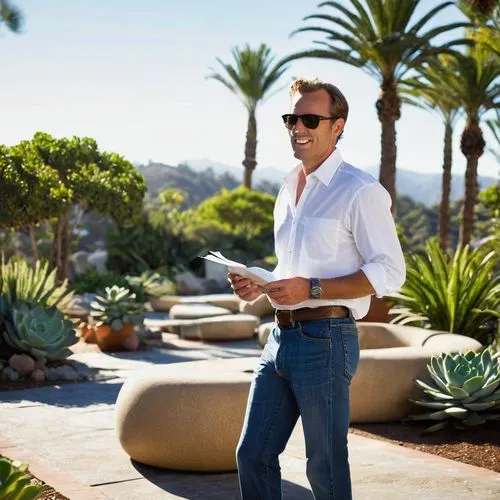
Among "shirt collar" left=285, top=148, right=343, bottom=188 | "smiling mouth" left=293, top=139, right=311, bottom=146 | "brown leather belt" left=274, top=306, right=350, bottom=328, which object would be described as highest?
"smiling mouth" left=293, top=139, right=311, bottom=146

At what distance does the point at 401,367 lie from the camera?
25.6 feet

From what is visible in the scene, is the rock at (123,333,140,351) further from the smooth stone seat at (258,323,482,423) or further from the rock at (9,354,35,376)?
the smooth stone seat at (258,323,482,423)

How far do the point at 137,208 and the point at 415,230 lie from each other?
258 feet

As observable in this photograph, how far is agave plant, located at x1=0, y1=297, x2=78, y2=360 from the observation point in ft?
33.1

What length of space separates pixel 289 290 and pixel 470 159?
91.0 ft

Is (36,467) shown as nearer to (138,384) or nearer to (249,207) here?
(138,384)

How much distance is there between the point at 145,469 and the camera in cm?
615

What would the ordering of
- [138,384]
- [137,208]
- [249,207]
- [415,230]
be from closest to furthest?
[138,384] → [137,208] → [249,207] → [415,230]

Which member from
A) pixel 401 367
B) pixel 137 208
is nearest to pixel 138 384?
pixel 401 367

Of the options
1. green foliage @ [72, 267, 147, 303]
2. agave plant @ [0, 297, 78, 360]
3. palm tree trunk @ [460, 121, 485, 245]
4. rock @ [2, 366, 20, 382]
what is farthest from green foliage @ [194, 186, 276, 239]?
rock @ [2, 366, 20, 382]

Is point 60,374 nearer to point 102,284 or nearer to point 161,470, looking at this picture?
point 161,470

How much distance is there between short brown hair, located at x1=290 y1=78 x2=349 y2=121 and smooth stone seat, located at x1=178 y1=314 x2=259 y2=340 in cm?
1081

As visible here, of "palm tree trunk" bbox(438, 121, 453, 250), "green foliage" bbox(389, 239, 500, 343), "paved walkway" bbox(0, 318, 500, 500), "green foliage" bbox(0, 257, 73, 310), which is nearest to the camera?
"paved walkway" bbox(0, 318, 500, 500)

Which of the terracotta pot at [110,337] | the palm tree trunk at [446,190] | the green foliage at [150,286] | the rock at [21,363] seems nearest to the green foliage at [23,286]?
the rock at [21,363]
